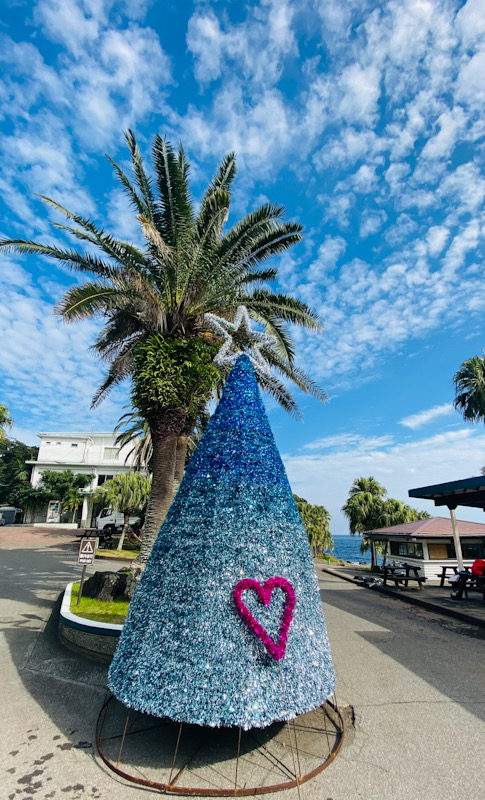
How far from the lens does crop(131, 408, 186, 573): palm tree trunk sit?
857 cm

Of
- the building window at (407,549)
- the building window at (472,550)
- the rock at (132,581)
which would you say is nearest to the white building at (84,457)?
the building window at (407,549)

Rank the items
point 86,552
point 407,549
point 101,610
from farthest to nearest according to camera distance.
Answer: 1. point 407,549
2. point 86,552
3. point 101,610

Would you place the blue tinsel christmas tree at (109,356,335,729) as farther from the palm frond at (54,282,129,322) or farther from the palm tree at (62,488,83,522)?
the palm tree at (62,488,83,522)

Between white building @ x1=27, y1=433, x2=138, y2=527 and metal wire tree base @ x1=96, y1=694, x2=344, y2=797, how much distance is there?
3628cm

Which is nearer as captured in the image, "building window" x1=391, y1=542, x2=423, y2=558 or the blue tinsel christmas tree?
the blue tinsel christmas tree

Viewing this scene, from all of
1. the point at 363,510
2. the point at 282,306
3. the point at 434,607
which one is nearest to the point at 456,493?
the point at 434,607

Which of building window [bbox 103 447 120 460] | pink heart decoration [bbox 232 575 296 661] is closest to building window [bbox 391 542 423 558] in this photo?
pink heart decoration [bbox 232 575 296 661]

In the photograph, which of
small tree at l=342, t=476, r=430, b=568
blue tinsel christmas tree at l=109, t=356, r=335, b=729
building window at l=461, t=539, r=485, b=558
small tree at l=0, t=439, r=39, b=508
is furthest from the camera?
small tree at l=0, t=439, r=39, b=508

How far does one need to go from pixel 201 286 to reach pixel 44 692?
7.68 m

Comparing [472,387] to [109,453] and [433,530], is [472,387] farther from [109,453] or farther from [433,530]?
[109,453]

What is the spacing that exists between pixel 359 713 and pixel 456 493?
34.0ft

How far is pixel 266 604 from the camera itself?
3.31 m

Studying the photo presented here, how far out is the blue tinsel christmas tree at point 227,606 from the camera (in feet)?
10.1

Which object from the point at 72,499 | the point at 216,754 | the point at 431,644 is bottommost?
the point at 431,644
